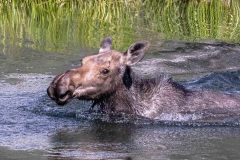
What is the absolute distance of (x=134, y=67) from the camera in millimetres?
14211

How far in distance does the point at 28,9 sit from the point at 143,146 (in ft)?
36.7

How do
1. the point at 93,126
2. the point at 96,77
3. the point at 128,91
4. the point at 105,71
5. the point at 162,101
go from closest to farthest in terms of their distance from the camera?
the point at 96,77, the point at 105,71, the point at 93,126, the point at 128,91, the point at 162,101

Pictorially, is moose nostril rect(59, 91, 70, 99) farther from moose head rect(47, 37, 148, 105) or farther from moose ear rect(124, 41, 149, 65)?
moose ear rect(124, 41, 149, 65)

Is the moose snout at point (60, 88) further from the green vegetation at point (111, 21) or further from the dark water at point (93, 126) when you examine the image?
the green vegetation at point (111, 21)

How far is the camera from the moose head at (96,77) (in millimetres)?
9250

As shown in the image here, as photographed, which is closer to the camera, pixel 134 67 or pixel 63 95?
pixel 63 95

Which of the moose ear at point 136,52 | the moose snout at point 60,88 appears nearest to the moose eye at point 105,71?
the moose ear at point 136,52

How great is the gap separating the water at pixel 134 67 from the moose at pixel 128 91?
0.17 m

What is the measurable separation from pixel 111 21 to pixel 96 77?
8.99m

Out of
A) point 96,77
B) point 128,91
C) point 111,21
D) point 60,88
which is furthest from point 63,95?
point 111,21

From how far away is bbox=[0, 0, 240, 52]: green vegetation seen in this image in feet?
54.3

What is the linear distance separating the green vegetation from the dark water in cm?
186

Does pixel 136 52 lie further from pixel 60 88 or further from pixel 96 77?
pixel 60 88

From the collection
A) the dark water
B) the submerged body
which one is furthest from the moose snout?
the submerged body
